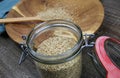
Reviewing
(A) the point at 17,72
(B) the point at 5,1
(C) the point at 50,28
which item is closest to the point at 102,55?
(C) the point at 50,28

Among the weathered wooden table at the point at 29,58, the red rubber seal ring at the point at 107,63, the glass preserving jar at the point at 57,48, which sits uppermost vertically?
the glass preserving jar at the point at 57,48

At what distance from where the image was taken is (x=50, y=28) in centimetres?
49

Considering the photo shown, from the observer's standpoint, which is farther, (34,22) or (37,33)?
(34,22)

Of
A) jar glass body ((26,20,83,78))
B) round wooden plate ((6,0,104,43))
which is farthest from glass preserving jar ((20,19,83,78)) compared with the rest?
round wooden plate ((6,0,104,43))

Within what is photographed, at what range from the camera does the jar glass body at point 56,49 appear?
0.42 m

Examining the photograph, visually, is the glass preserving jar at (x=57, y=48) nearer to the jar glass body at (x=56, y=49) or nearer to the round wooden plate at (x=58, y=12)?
the jar glass body at (x=56, y=49)

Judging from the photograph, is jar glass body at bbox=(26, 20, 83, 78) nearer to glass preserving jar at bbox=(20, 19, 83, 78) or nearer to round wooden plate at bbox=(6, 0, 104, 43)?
glass preserving jar at bbox=(20, 19, 83, 78)

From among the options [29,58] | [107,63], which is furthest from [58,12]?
[107,63]

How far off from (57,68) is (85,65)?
0.14 metres

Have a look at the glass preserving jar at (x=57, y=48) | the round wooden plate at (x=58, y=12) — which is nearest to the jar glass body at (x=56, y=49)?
the glass preserving jar at (x=57, y=48)

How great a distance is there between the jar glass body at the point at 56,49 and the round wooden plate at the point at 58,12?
10 cm

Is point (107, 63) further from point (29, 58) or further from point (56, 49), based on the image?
point (29, 58)

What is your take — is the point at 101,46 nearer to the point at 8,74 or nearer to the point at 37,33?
the point at 37,33

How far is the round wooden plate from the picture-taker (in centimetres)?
60
